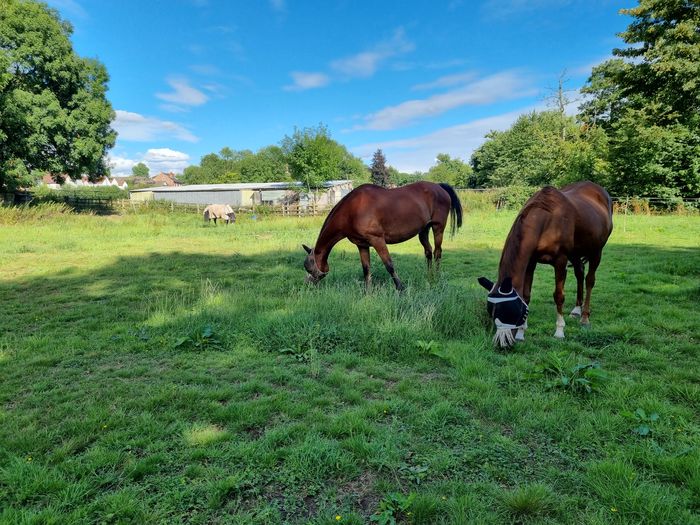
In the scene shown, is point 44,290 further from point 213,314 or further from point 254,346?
point 254,346

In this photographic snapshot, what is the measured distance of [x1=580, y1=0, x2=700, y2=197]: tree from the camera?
912cm

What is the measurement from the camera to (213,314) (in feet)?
16.7

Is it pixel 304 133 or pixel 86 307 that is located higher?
pixel 304 133

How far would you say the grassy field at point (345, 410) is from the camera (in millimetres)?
2051

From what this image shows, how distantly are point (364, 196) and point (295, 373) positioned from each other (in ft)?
12.5

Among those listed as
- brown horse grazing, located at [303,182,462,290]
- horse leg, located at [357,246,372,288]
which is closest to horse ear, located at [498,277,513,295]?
brown horse grazing, located at [303,182,462,290]

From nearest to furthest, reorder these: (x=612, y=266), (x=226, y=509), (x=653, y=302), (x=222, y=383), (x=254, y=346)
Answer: (x=226, y=509) < (x=222, y=383) < (x=254, y=346) < (x=653, y=302) < (x=612, y=266)

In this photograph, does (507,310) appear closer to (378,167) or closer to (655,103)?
(655,103)

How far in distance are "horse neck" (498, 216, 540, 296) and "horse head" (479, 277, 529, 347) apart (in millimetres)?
265

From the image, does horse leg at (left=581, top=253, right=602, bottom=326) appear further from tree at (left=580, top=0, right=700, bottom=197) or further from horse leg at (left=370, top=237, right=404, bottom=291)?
tree at (left=580, top=0, right=700, bottom=197)

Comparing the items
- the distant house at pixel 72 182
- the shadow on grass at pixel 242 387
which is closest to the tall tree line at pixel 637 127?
the shadow on grass at pixel 242 387

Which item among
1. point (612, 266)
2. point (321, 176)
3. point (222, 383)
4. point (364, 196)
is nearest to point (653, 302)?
point (612, 266)

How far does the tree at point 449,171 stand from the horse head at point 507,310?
61.2 meters

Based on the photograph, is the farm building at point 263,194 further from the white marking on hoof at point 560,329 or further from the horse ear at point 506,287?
the horse ear at point 506,287
